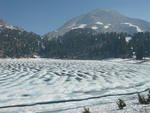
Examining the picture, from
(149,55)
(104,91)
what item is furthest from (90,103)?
(149,55)

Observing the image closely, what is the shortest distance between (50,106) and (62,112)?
2523 millimetres

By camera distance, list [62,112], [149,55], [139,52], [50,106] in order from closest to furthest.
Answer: [62,112] → [50,106] → [139,52] → [149,55]

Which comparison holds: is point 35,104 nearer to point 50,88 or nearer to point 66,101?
point 66,101

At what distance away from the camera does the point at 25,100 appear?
2269cm

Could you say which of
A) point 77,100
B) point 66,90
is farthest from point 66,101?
point 66,90

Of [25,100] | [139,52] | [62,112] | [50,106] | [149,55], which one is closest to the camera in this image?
[62,112]

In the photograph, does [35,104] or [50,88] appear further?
[50,88]

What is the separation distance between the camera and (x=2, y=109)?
1966cm

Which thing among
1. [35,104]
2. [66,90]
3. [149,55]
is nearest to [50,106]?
[35,104]

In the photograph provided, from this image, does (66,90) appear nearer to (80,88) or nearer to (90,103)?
(80,88)

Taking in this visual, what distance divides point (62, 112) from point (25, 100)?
5.73 metres

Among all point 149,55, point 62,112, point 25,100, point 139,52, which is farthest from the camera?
point 149,55

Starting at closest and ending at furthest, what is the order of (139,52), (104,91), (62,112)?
1. (62,112)
2. (104,91)
3. (139,52)

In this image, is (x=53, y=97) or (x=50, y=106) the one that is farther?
(x=53, y=97)
